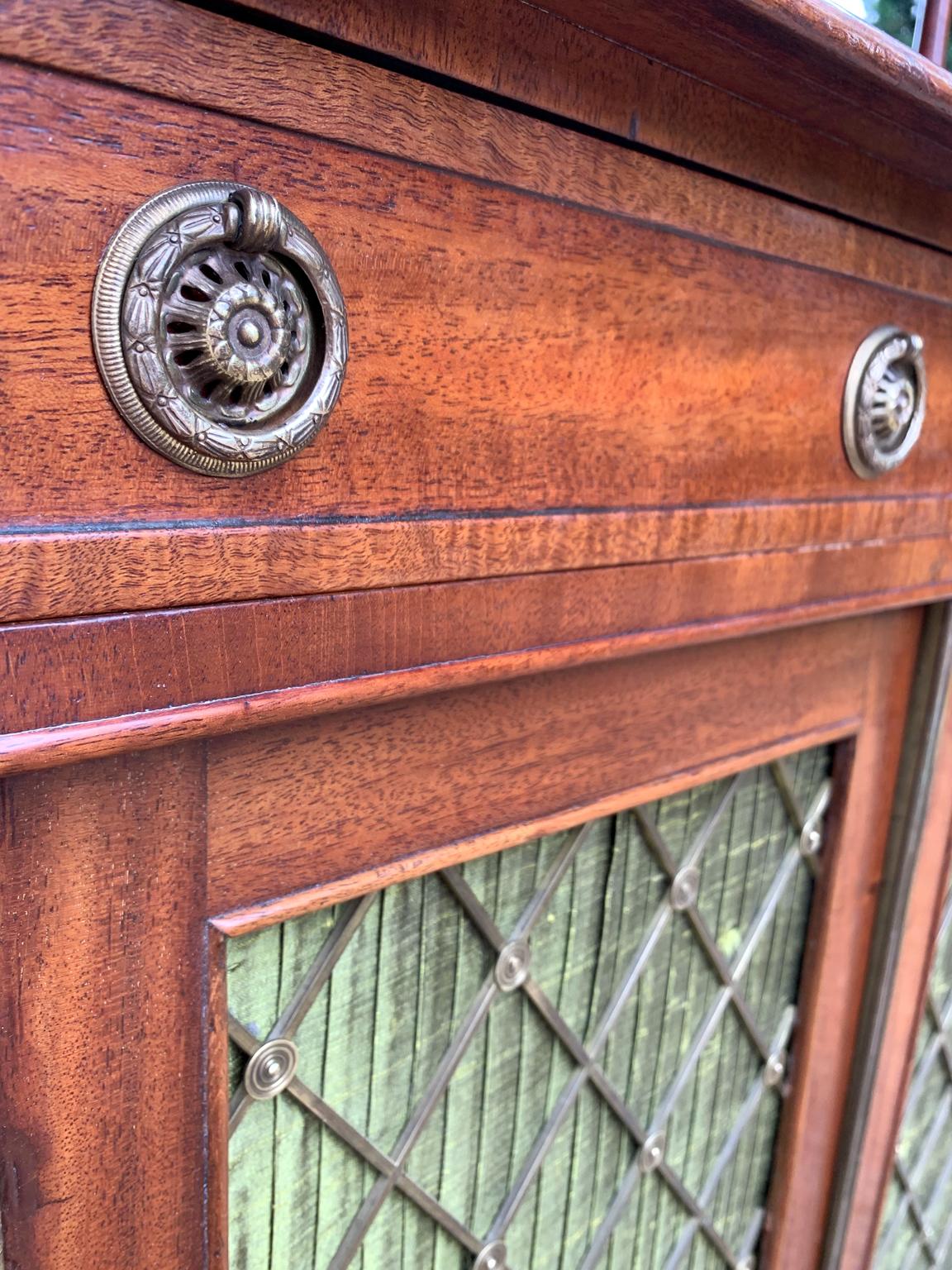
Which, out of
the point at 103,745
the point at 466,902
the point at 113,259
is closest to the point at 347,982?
the point at 466,902

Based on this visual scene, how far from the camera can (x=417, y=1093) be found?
0.44 metres

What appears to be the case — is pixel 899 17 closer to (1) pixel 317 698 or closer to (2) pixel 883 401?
(2) pixel 883 401

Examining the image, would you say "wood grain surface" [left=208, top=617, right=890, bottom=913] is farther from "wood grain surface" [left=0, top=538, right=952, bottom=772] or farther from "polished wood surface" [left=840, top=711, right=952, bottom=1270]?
"polished wood surface" [left=840, top=711, right=952, bottom=1270]

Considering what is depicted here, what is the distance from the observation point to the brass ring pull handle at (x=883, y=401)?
0.49 metres

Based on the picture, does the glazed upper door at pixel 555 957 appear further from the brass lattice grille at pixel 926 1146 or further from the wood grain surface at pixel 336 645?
the brass lattice grille at pixel 926 1146

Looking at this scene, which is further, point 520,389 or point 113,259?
point 520,389

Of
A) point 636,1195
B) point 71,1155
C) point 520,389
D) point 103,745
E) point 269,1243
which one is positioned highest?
point 520,389

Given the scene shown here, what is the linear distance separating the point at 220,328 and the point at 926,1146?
3.19ft

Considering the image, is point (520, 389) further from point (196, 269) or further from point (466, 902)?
point (466, 902)

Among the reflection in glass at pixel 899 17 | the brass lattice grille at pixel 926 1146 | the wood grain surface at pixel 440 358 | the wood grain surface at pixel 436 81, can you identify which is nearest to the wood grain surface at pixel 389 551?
the wood grain surface at pixel 440 358

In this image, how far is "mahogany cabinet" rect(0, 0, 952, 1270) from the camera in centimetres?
25

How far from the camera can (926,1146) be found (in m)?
0.89

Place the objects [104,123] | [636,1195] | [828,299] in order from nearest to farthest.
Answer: [104,123]
[828,299]
[636,1195]

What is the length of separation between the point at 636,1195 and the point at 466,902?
0.30 meters
